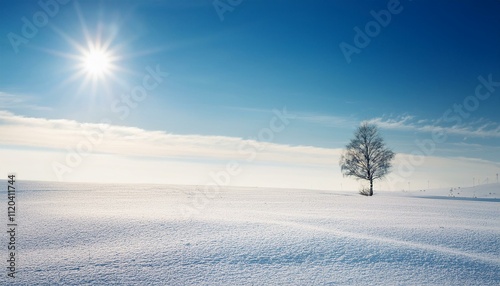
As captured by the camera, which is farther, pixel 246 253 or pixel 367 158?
pixel 367 158

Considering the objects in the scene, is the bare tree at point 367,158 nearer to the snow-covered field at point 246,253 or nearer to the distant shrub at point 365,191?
the distant shrub at point 365,191

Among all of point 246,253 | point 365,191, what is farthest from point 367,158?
point 246,253

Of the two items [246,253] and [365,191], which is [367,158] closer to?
[365,191]

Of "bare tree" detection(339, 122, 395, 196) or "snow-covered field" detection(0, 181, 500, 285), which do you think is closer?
"snow-covered field" detection(0, 181, 500, 285)

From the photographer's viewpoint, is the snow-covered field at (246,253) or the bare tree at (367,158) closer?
the snow-covered field at (246,253)

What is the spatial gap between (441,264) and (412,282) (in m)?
Answer: 1.68

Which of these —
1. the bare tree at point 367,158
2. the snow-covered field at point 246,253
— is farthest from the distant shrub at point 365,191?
the snow-covered field at point 246,253

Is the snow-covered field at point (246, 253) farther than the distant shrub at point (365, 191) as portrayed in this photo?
No

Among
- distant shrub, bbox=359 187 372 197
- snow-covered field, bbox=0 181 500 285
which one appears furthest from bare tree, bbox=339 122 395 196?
snow-covered field, bbox=0 181 500 285

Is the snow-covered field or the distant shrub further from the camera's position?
the distant shrub

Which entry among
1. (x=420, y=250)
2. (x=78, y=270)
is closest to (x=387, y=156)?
(x=420, y=250)

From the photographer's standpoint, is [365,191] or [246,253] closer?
Result: [246,253]

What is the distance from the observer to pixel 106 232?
11352mm

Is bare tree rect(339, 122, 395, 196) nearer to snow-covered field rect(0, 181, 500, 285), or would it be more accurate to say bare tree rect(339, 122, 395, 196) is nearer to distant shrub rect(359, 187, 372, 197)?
distant shrub rect(359, 187, 372, 197)
